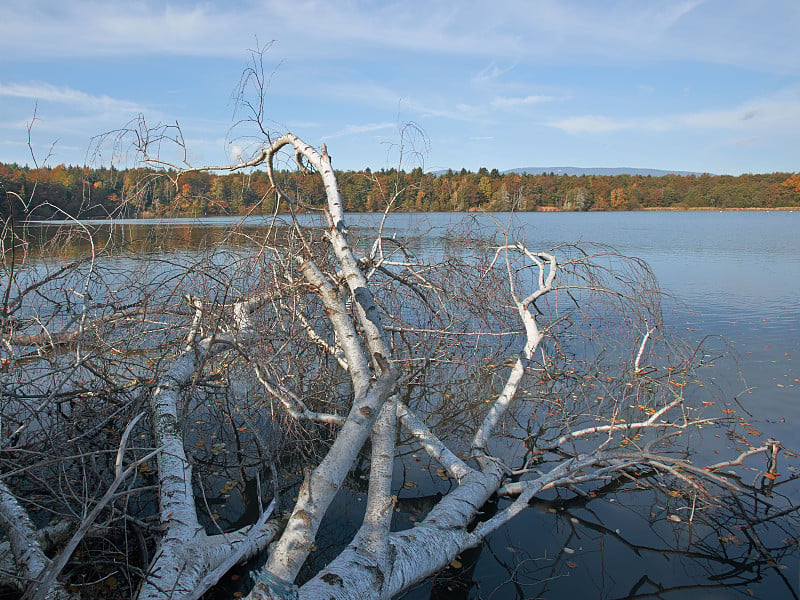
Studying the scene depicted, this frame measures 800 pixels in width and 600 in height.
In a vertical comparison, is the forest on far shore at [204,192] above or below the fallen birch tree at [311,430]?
above

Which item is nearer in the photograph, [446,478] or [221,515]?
[221,515]

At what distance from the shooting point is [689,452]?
516 centimetres

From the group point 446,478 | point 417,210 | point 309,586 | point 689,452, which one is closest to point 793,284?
point 689,452

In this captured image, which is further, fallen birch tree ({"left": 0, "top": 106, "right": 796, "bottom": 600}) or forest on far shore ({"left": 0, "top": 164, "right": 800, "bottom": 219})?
forest on far shore ({"left": 0, "top": 164, "right": 800, "bottom": 219})

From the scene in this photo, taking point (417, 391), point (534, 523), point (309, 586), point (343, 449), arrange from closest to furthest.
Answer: point (309, 586), point (343, 449), point (534, 523), point (417, 391)

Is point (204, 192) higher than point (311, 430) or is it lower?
higher

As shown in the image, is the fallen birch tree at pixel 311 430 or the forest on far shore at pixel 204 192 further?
the forest on far shore at pixel 204 192

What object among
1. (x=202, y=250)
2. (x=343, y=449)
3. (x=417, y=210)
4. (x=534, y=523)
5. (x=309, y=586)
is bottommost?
(x=534, y=523)

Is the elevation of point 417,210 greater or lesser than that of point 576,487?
greater

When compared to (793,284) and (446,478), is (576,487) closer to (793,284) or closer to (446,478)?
(446,478)

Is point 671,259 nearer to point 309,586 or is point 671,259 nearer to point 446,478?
point 446,478

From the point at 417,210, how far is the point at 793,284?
12436mm

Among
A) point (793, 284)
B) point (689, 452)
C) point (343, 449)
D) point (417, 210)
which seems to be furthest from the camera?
point (793, 284)

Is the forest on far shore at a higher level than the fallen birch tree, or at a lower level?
higher
